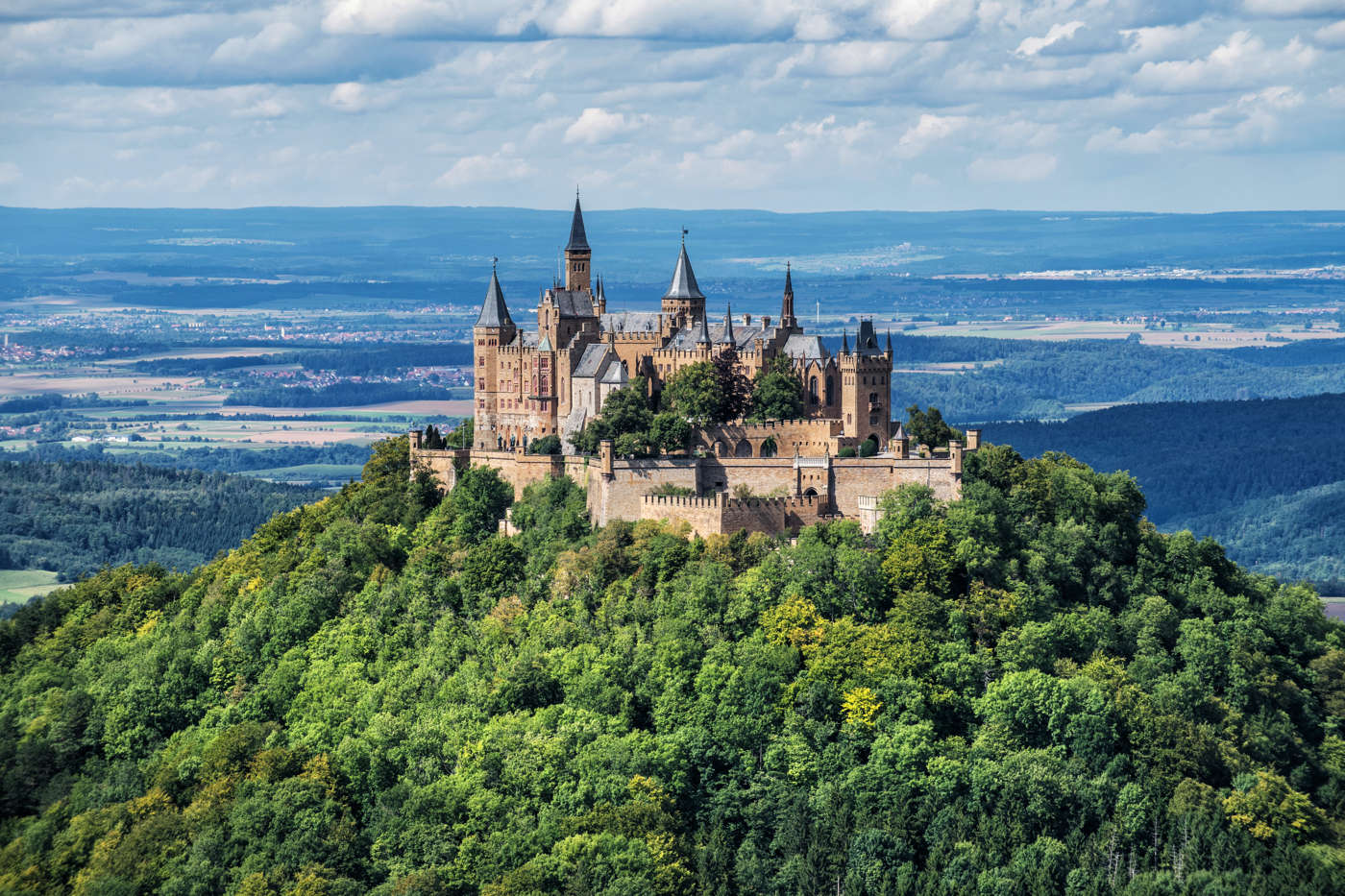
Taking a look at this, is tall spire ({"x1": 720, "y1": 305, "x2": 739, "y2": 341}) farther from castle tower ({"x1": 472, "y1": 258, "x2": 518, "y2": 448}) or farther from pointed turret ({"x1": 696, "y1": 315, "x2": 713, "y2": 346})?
castle tower ({"x1": 472, "y1": 258, "x2": 518, "y2": 448})

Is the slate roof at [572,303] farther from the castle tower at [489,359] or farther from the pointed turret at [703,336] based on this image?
the pointed turret at [703,336]

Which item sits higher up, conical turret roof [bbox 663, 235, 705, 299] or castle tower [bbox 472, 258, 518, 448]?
conical turret roof [bbox 663, 235, 705, 299]

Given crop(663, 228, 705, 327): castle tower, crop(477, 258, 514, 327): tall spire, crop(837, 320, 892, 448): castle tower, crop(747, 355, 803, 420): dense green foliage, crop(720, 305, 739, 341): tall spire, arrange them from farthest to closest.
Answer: crop(477, 258, 514, 327): tall spire < crop(663, 228, 705, 327): castle tower < crop(720, 305, 739, 341): tall spire < crop(747, 355, 803, 420): dense green foliage < crop(837, 320, 892, 448): castle tower

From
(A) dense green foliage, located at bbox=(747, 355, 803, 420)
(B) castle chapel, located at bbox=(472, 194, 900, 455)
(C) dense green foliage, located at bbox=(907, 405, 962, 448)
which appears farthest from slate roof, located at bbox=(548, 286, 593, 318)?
(C) dense green foliage, located at bbox=(907, 405, 962, 448)

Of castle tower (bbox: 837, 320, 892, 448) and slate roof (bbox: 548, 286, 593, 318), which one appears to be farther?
slate roof (bbox: 548, 286, 593, 318)

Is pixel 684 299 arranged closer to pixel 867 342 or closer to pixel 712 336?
pixel 712 336

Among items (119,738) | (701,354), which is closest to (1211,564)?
(701,354)

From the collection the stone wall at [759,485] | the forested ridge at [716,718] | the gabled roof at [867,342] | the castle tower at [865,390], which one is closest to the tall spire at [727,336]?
the castle tower at [865,390]
